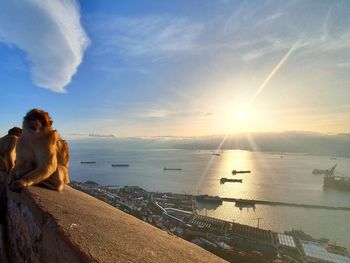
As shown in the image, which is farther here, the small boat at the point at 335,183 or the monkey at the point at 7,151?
the small boat at the point at 335,183

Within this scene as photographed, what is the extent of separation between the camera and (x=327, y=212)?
24.2 m

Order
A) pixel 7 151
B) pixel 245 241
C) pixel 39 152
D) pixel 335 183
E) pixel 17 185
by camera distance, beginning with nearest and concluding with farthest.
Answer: pixel 17 185, pixel 39 152, pixel 7 151, pixel 245 241, pixel 335 183

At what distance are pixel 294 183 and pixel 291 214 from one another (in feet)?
52.9

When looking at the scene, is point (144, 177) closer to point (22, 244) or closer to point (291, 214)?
point (291, 214)

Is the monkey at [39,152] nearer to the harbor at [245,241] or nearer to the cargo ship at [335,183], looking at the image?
the harbor at [245,241]

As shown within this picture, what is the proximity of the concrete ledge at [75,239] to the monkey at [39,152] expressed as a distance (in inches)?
16.5

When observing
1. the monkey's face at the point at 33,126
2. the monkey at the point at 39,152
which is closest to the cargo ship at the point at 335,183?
the monkey at the point at 39,152

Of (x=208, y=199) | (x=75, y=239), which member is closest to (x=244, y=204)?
(x=208, y=199)

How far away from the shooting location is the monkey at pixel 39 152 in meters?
1.95

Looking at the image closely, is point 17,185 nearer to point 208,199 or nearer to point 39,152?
point 39,152

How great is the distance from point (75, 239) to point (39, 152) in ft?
4.35

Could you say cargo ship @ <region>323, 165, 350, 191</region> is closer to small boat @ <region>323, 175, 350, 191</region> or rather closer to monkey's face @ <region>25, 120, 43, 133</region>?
small boat @ <region>323, 175, 350, 191</region>

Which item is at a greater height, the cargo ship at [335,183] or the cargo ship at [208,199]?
the cargo ship at [335,183]

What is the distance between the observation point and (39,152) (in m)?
2.01
